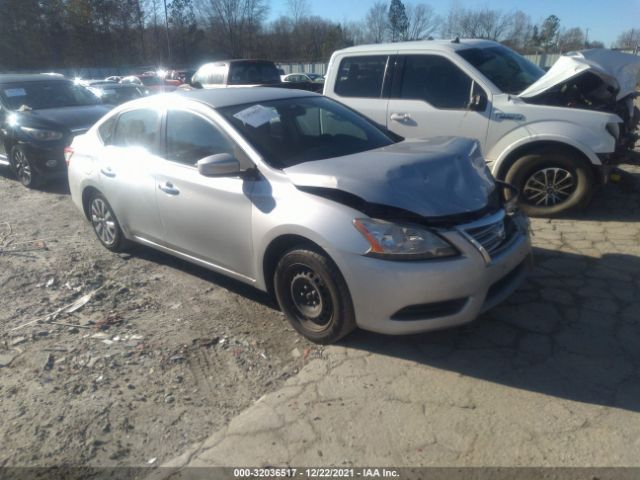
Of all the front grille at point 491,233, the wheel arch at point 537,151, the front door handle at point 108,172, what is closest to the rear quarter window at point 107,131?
the front door handle at point 108,172

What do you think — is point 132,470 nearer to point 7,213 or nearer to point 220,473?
point 220,473

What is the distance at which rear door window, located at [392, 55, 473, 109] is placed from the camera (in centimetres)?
559

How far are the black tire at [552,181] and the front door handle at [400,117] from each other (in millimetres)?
1413

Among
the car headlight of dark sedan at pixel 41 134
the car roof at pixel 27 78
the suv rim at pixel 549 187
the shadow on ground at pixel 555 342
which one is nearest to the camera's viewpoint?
the shadow on ground at pixel 555 342

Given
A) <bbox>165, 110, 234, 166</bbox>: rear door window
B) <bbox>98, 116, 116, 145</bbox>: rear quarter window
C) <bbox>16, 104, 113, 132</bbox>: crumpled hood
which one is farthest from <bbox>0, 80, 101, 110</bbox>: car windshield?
<bbox>165, 110, 234, 166</bbox>: rear door window

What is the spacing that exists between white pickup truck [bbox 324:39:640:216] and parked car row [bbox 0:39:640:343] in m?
0.02

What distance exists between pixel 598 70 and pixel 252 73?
33.9 feet

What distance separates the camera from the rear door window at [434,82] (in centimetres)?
559

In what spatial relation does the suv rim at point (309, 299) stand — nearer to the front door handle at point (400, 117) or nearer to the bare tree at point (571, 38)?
the front door handle at point (400, 117)

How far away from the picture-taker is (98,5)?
57000mm

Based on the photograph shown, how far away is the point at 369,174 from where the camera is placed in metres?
3.05

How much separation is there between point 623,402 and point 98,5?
67897 mm

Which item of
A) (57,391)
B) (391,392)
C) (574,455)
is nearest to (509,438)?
(574,455)

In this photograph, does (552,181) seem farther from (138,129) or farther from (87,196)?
(87,196)
